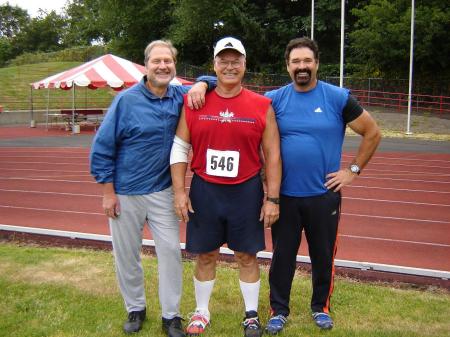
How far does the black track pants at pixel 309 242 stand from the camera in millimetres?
3645

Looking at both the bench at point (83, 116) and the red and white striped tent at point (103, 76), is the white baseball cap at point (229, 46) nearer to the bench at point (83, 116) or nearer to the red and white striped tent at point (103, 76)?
the red and white striped tent at point (103, 76)

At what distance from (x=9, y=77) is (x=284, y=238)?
34.4 m

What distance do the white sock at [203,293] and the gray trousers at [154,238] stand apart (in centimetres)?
16

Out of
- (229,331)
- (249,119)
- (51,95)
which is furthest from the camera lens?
(51,95)

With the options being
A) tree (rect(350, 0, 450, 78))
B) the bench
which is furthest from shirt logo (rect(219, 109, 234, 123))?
tree (rect(350, 0, 450, 78))

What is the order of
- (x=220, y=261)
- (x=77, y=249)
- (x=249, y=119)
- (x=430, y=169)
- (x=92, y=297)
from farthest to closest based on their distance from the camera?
(x=430, y=169) < (x=77, y=249) < (x=220, y=261) < (x=92, y=297) < (x=249, y=119)

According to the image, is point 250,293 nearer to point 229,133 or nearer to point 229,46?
point 229,133

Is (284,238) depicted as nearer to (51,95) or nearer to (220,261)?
(220,261)

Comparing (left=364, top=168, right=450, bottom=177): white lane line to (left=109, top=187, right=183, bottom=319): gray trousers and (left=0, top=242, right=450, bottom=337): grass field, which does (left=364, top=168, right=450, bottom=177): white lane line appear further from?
(left=109, top=187, right=183, bottom=319): gray trousers

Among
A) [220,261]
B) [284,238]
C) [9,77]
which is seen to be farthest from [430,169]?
[9,77]

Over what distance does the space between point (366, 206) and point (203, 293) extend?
4951 mm

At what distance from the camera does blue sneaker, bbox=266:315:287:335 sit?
3.70m

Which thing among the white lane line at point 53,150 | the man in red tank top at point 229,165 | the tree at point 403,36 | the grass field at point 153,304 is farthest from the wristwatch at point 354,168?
the tree at point 403,36

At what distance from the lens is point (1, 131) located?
21688mm
